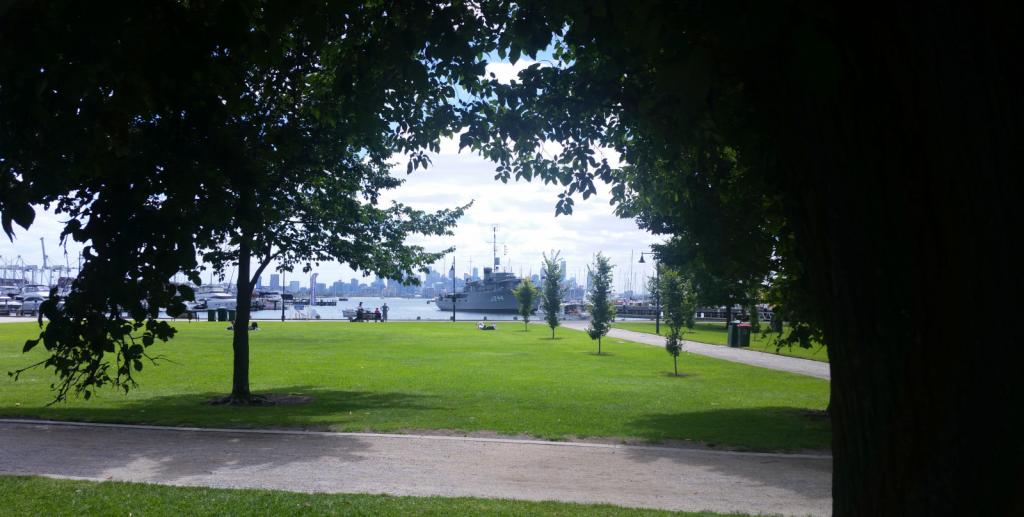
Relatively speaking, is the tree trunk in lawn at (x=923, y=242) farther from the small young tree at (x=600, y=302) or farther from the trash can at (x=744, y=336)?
the trash can at (x=744, y=336)

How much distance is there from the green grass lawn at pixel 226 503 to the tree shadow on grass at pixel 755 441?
263 cm

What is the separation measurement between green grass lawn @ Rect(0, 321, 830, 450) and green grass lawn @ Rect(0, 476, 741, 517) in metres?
1.45

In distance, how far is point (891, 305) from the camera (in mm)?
2363

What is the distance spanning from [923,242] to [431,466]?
25.5ft

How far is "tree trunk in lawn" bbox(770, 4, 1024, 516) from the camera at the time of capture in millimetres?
2225

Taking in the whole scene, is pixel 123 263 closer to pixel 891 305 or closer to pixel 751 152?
pixel 751 152

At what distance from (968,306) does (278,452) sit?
9430mm

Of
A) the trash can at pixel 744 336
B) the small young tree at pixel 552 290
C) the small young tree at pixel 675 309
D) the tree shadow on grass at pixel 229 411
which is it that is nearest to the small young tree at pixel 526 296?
the small young tree at pixel 552 290

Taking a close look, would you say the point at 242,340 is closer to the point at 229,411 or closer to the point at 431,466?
the point at 229,411

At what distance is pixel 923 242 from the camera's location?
2309mm

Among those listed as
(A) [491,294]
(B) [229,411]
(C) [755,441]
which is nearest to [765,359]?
(C) [755,441]

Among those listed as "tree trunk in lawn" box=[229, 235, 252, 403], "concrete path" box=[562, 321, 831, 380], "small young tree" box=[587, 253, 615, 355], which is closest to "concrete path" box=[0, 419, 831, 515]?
"tree trunk in lawn" box=[229, 235, 252, 403]

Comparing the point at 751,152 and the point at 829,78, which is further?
the point at 751,152

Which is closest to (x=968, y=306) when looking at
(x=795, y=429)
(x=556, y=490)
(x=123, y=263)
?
(x=123, y=263)
